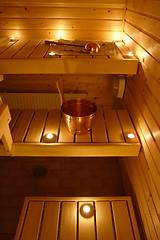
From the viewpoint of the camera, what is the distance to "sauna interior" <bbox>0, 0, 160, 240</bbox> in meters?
1.57

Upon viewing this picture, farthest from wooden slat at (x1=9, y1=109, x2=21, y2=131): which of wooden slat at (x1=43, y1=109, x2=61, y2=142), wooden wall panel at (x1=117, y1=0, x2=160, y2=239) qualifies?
wooden wall panel at (x1=117, y1=0, x2=160, y2=239)

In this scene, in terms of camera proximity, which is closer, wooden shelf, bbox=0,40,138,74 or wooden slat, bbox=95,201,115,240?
wooden slat, bbox=95,201,115,240

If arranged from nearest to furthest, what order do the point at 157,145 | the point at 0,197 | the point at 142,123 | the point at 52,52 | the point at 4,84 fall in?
the point at 157,145, the point at 142,123, the point at 52,52, the point at 0,197, the point at 4,84

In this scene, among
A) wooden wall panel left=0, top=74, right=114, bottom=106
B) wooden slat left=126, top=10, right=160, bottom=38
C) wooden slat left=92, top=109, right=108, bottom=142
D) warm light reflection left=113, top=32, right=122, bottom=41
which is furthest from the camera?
wooden wall panel left=0, top=74, right=114, bottom=106

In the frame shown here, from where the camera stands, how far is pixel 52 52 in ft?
6.27

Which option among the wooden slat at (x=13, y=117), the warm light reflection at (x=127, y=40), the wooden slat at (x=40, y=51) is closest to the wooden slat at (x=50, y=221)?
the wooden slat at (x=13, y=117)

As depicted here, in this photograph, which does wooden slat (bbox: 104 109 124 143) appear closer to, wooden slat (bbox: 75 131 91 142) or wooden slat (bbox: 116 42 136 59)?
wooden slat (bbox: 75 131 91 142)

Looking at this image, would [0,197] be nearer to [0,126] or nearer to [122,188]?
[0,126]

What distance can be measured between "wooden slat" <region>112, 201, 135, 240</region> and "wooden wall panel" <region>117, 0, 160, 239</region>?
0.50ft

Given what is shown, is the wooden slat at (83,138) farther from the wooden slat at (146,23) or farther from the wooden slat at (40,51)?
the wooden slat at (146,23)

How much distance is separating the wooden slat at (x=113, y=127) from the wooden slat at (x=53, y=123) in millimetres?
539

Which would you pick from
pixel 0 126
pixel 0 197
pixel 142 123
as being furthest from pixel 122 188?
pixel 0 126

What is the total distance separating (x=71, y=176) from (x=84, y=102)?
133cm

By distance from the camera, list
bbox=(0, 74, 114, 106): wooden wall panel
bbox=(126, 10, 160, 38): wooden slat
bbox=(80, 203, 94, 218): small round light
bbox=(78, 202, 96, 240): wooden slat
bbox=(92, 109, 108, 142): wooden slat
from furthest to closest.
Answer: bbox=(0, 74, 114, 106): wooden wall panel
bbox=(92, 109, 108, 142): wooden slat
bbox=(80, 203, 94, 218): small round light
bbox=(78, 202, 96, 240): wooden slat
bbox=(126, 10, 160, 38): wooden slat
